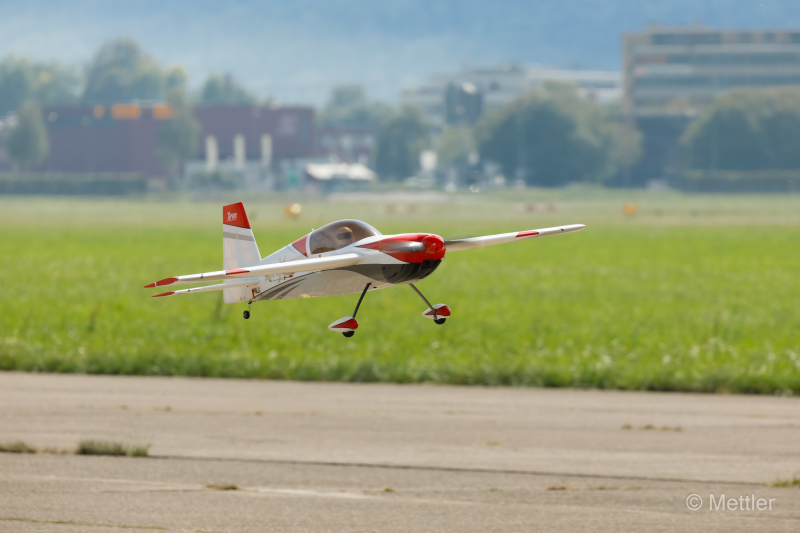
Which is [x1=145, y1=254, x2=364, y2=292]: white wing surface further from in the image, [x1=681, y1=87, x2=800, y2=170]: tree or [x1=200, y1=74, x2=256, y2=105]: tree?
[x1=681, y1=87, x2=800, y2=170]: tree

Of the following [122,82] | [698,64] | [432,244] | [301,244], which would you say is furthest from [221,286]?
[122,82]

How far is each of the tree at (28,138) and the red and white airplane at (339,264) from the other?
360 centimetres

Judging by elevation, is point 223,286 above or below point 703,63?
below

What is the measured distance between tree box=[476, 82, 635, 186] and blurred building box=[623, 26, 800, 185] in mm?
815

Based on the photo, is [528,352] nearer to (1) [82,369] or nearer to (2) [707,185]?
(1) [82,369]

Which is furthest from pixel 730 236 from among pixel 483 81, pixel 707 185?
pixel 483 81

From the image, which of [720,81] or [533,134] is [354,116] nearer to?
[533,134]

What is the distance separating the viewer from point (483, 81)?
11.0 meters

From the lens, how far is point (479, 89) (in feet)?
35.3

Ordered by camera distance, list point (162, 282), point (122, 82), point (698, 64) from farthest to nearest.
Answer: point (122, 82) < point (698, 64) < point (162, 282)

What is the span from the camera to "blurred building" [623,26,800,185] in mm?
9852

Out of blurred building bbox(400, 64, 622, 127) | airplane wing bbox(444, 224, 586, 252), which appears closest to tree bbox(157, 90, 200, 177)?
blurred building bbox(400, 64, 622, 127)

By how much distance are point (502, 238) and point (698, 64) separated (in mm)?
4143

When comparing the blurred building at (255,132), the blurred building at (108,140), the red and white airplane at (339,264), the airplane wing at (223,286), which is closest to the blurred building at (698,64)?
the blurred building at (255,132)
